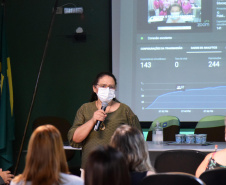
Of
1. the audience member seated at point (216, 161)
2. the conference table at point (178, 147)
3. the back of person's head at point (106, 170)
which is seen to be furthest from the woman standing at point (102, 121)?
the back of person's head at point (106, 170)

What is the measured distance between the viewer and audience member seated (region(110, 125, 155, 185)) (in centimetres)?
249

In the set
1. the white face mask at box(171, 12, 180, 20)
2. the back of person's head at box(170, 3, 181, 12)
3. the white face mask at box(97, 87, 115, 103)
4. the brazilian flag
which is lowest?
the brazilian flag

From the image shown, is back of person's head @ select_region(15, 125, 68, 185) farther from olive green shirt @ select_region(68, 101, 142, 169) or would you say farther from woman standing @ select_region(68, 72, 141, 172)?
olive green shirt @ select_region(68, 101, 142, 169)

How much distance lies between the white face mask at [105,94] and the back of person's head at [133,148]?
118 centimetres

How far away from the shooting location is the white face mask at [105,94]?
12.3 ft

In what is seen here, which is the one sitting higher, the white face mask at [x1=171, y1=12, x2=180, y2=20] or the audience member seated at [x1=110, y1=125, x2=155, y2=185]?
the white face mask at [x1=171, y1=12, x2=180, y2=20]

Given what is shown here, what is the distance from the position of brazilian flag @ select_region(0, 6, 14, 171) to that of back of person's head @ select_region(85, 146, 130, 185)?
446 centimetres

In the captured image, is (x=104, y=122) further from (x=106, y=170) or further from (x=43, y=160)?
(x=106, y=170)

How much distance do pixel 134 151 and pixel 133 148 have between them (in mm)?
18

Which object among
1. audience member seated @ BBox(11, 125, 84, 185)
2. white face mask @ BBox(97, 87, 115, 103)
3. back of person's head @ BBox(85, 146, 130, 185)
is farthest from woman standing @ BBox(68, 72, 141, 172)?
back of person's head @ BBox(85, 146, 130, 185)

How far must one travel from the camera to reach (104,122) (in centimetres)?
371

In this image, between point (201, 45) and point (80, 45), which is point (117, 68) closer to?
point (80, 45)

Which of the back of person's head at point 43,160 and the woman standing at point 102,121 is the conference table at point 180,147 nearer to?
the woman standing at point 102,121

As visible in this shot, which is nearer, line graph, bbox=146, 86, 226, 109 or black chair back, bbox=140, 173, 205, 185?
black chair back, bbox=140, 173, 205, 185
